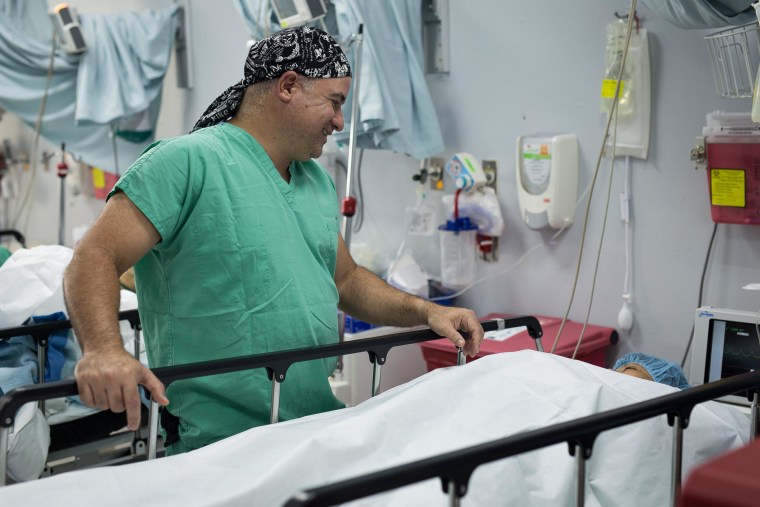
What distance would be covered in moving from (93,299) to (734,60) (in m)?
1.76

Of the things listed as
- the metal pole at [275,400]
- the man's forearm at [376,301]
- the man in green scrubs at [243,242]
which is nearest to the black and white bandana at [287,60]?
the man in green scrubs at [243,242]

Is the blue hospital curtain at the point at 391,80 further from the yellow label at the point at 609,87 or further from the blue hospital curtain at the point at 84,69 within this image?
the blue hospital curtain at the point at 84,69

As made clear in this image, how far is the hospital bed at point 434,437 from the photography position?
1.44 m

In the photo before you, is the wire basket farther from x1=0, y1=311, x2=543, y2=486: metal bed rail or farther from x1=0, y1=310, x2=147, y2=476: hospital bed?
x1=0, y1=310, x2=147, y2=476: hospital bed

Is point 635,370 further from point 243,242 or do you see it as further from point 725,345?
point 243,242

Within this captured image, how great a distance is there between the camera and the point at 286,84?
6.46ft

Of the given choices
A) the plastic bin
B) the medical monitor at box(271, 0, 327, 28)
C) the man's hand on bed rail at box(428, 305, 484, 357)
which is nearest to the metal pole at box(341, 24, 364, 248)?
the medical monitor at box(271, 0, 327, 28)

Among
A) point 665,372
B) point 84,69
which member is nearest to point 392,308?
point 665,372

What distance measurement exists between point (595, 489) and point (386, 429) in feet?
1.38

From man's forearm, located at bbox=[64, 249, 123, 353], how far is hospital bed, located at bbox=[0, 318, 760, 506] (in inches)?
4.1

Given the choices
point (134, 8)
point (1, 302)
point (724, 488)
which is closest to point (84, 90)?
point (134, 8)

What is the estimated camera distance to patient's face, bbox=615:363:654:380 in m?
2.20

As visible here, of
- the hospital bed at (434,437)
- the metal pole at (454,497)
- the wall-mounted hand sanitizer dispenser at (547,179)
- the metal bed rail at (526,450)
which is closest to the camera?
the metal bed rail at (526,450)

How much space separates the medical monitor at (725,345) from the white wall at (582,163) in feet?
1.00
